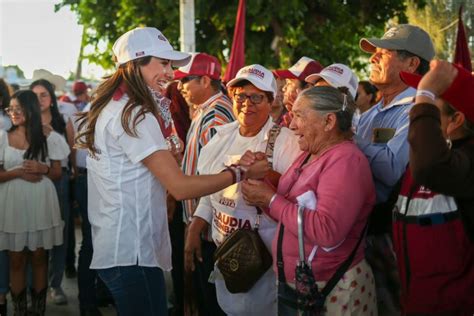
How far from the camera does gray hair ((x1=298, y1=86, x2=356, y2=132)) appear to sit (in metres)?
2.85

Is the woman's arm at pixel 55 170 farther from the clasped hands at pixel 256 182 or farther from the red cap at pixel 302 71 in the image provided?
the clasped hands at pixel 256 182

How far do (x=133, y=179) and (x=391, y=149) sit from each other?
129cm

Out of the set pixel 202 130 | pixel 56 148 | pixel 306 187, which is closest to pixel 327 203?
pixel 306 187

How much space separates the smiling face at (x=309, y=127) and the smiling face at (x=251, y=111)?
2.05ft

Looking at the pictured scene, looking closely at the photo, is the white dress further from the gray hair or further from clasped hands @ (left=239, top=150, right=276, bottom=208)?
the gray hair

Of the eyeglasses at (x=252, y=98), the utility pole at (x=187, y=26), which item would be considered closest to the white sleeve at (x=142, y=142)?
the eyeglasses at (x=252, y=98)

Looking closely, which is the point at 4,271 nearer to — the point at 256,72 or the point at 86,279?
the point at 86,279

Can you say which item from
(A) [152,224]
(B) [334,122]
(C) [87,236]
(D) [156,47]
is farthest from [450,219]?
(C) [87,236]

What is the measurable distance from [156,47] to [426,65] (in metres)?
1.54

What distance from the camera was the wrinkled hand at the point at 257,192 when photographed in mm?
2901

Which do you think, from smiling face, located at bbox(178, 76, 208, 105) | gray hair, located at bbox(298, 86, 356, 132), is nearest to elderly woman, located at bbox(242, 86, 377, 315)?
gray hair, located at bbox(298, 86, 356, 132)

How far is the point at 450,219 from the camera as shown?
246 centimetres

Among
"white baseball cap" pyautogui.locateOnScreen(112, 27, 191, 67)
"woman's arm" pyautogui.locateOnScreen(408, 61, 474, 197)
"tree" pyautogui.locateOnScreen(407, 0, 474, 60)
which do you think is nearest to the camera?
"woman's arm" pyautogui.locateOnScreen(408, 61, 474, 197)

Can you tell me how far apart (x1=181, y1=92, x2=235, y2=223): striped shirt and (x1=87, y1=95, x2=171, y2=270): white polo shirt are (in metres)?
1.38
